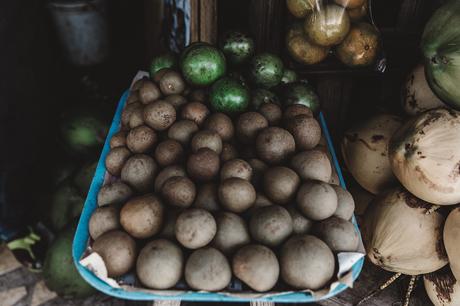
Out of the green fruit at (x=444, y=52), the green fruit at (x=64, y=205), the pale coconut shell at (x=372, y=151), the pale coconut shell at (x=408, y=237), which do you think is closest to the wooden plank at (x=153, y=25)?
the green fruit at (x=64, y=205)

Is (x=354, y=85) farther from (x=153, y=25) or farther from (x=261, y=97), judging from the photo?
(x=153, y=25)

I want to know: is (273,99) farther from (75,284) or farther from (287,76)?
(75,284)

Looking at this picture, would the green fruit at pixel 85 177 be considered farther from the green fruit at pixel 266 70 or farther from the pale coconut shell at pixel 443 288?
the pale coconut shell at pixel 443 288

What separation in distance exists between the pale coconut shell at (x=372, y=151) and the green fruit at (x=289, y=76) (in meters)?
0.43

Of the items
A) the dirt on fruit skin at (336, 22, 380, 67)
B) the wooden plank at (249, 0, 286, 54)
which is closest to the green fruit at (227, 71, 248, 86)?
the wooden plank at (249, 0, 286, 54)

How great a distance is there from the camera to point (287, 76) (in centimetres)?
194

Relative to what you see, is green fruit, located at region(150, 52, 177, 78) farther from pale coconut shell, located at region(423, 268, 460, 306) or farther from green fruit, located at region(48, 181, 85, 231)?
pale coconut shell, located at region(423, 268, 460, 306)

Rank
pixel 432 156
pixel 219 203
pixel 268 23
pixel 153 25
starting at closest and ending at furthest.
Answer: pixel 219 203 < pixel 432 156 < pixel 268 23 < pixel 153 25

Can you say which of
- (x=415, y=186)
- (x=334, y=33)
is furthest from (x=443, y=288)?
(x=334, y=33)

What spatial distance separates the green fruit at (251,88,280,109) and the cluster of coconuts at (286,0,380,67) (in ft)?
0.93

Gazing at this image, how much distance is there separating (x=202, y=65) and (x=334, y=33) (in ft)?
2.04

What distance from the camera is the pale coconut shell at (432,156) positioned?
1.50 metres

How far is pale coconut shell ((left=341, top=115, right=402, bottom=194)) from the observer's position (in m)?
1.89

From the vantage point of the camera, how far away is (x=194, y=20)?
2238 mm
